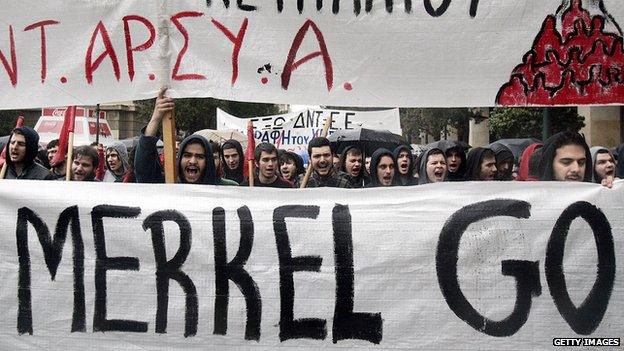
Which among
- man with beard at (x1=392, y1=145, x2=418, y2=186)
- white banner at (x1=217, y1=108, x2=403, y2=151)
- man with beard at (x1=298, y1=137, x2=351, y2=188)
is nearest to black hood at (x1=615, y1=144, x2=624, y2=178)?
man with beard at (x1=392, y1=145, x2=418, y2=186)

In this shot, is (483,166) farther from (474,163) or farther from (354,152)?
(354,152)

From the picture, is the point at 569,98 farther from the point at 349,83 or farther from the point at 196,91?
the point at 196,91

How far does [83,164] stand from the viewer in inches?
214

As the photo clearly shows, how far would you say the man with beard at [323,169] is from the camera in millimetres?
6508

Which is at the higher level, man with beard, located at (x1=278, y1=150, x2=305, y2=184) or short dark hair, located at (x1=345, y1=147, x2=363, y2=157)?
short dark hair, located at (x1=345, y1=147, x2=363, y2=157)

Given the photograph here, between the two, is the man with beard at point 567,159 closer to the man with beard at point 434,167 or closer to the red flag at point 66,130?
the man with beard at point 434,167

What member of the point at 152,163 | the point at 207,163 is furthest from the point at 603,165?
the point at 152,163

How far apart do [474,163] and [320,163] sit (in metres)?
1.24

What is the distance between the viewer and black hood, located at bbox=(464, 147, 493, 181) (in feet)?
19.1

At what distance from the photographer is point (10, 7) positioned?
382 cm

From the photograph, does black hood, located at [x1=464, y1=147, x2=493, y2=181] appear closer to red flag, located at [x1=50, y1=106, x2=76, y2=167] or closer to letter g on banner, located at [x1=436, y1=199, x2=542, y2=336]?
letter g on banner, located at [x1=436, y1=199, x2=542, y2=336]

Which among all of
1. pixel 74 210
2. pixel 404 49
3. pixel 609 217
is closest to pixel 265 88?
pixel 404 49

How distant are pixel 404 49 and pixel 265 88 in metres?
0.59

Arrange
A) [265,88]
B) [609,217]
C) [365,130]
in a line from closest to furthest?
[609,217], [265,88], [365,130]
